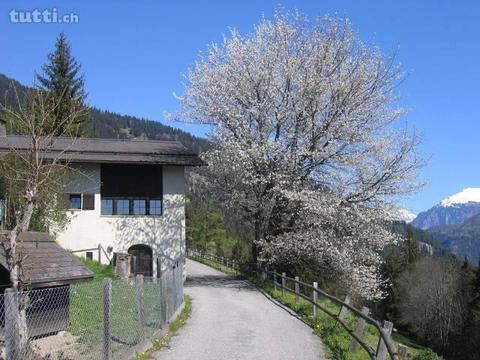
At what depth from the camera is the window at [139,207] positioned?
33438 mm

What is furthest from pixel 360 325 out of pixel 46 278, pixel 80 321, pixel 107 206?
pixel 107 206

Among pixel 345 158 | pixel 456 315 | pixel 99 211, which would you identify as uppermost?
pixel 345 158

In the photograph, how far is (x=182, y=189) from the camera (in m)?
34.1

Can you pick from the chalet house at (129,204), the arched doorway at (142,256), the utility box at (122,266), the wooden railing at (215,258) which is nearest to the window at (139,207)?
the chalet house at (129,204)

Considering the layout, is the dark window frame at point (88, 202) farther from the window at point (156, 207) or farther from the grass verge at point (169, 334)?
the grass verge at point (169, 334)

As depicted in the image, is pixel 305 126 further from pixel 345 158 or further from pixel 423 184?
pixel 423 184

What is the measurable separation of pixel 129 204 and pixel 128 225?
1.24 metres

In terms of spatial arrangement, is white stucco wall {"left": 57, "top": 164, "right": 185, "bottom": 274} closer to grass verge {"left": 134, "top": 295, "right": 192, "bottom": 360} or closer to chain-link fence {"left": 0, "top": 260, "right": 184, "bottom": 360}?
grass verge {"left": 134, "top": 295, "right": 192, "bottom": 360}

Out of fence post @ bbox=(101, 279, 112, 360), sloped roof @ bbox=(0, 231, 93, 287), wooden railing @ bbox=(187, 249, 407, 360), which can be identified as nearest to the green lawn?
fence post @ bbox=(101, 279, 112, 360)

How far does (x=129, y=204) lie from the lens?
3347cm

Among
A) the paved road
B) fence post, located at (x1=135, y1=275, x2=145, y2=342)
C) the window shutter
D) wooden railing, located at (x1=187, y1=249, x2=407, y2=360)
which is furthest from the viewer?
the window shutter

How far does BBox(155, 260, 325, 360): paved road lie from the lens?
40.3 ft

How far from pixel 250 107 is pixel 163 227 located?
9020 millimetres

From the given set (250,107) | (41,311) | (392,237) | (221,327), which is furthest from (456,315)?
(41,311)
